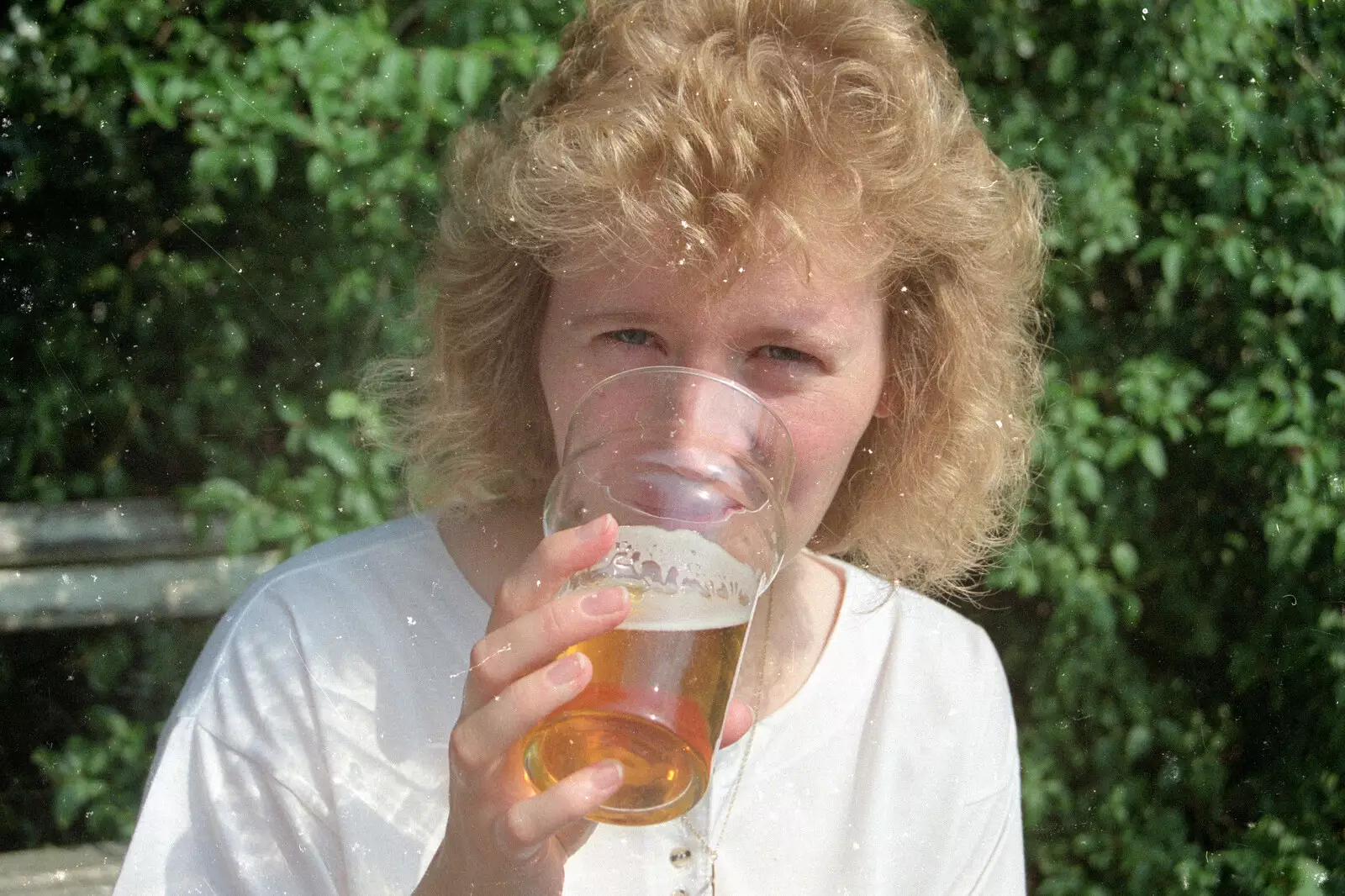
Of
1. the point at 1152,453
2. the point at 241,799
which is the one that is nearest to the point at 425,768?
the point at 241,799

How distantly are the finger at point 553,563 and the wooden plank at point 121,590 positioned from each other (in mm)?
502

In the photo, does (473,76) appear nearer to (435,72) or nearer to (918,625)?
(435,72)

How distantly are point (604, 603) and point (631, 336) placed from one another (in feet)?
0.71

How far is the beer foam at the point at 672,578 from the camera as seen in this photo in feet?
1.52

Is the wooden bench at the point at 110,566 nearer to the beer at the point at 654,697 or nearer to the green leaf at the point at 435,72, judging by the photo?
the green leaf at the point at 435,72

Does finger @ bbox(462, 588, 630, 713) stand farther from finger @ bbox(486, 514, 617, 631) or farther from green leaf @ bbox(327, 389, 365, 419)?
green leaf @ bbox(327, 389, 365, 419)

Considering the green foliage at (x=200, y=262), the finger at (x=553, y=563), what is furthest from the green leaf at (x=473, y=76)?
the finger at (x=553, y=563)

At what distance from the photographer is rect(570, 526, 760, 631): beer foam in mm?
463

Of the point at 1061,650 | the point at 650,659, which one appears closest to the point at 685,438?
the point at 650,659

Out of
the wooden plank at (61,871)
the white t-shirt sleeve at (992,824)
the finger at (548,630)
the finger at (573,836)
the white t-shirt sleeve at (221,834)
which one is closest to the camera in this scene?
the finger at (548,630)

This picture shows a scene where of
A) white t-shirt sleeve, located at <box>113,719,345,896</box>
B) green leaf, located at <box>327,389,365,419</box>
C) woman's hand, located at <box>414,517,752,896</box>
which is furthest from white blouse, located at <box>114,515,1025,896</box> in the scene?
green leaf, located at <box>327,389,365,419</box>

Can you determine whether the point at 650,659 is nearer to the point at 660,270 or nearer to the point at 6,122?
the point at 660,270

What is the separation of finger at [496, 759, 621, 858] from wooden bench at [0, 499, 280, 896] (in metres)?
0.49

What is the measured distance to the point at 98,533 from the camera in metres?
0.94
